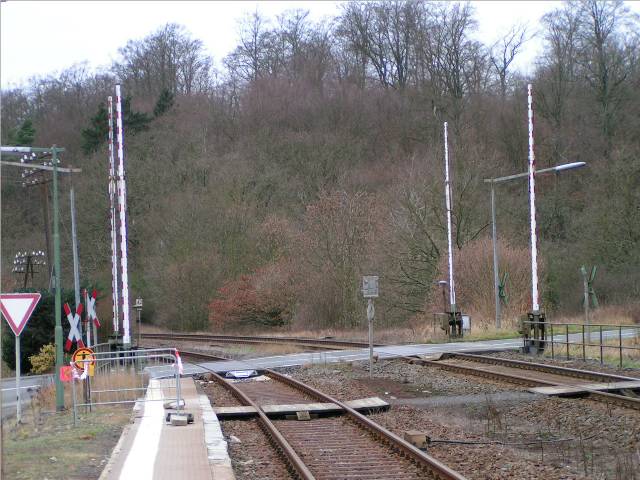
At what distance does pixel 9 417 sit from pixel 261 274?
109 ft

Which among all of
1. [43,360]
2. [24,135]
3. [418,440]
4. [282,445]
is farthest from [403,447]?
[24,135]

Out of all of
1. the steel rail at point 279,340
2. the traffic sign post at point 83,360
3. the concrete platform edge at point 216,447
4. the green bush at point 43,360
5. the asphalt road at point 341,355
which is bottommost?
the green bush at point 43,360

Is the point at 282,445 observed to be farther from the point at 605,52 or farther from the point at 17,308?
the point at 605,52

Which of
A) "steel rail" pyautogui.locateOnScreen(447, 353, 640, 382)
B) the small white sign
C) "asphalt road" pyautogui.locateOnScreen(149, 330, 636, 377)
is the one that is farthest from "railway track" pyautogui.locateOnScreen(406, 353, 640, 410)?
the small white sign

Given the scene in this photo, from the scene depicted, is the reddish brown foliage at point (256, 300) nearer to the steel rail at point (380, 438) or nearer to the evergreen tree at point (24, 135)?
the evergreen tree at point (24, 135)

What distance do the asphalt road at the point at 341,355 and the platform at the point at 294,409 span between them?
10149 millimetres

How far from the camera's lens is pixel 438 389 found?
20016mm

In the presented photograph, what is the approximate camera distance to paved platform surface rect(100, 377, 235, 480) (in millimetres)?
10398

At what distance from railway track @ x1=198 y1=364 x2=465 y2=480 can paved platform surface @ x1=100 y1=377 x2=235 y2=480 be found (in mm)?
884

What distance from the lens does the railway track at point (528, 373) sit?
16078 millimetres

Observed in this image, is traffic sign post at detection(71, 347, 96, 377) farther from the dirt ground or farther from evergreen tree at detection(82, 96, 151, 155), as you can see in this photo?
evergreen tree at detection(82, 96, 151, 155)

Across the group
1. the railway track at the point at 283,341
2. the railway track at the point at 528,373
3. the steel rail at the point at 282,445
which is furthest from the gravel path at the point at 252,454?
the railway track at the point at 283,341

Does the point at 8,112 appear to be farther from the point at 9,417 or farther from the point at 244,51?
the point at 9,417

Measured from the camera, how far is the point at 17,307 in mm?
15242
